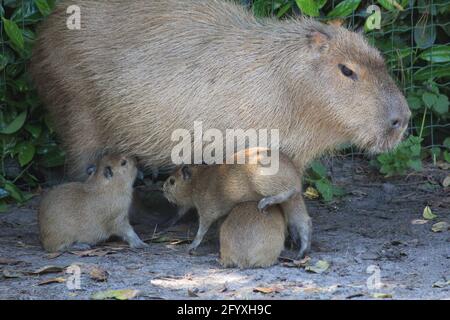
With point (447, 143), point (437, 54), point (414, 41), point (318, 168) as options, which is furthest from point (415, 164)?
point (414, 41)

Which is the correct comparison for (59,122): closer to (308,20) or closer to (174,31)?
(174,31)

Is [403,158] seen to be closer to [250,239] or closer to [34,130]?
[250,239]

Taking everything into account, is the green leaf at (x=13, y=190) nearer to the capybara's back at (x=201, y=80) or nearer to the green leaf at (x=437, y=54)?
the capybara's back at (x=201, y=80)

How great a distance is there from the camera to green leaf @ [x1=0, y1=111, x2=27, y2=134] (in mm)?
6211

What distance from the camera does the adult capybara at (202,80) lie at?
527 cm

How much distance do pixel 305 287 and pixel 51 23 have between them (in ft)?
7.87

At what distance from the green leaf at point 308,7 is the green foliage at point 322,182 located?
3.17 feet

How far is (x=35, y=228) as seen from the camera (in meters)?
5.76

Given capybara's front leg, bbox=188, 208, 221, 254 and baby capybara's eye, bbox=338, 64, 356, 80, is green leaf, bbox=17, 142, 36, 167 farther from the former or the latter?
baby capybara's eye, bbox=338, 64, 356, 80

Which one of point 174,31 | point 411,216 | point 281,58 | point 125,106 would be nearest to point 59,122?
point 125,106

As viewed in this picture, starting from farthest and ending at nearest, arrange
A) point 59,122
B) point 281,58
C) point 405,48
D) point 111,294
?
point 405,48, point 59,122, point 281,58, point 111,294

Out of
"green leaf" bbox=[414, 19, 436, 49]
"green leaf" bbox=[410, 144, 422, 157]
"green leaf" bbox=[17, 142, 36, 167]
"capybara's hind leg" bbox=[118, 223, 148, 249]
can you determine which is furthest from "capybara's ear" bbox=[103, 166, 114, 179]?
"green leaf" bbox=[414, 19, 436, 49]

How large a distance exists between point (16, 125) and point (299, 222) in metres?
2.17

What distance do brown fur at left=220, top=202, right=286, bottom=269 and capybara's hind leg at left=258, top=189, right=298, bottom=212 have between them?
4 cm
